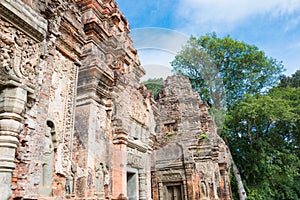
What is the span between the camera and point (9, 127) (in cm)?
296

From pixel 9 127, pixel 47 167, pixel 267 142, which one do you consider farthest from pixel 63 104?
pixel 267 142

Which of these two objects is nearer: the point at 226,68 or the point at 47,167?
the point at 47,167

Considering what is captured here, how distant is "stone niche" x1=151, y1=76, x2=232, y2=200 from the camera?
12.0 meters

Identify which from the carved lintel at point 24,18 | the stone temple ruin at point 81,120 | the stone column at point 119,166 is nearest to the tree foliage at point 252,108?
the stone temple ruin at point 81,120

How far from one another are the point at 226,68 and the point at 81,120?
669 inches

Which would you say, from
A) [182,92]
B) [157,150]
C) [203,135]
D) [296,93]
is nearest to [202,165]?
[203,135]

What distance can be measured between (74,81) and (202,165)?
27.5ft

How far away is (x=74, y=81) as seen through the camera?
588 cm

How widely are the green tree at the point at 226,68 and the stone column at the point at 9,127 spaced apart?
18.0 m

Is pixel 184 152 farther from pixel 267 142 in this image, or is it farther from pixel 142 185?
pixel 267 142

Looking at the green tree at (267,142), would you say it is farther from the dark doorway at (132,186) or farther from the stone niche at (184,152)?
the dark doorway at (132,186)

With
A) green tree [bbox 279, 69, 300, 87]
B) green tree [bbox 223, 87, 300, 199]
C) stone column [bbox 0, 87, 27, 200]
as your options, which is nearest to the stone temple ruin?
stone column [bbox 0, 87, 27, 200]

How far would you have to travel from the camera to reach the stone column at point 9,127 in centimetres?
282

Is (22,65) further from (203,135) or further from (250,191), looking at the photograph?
(250,191)
